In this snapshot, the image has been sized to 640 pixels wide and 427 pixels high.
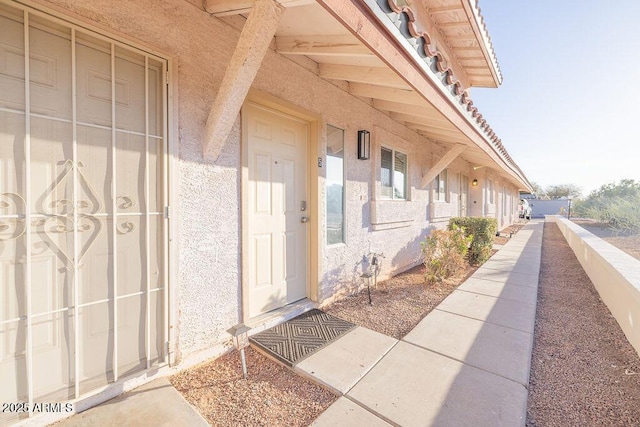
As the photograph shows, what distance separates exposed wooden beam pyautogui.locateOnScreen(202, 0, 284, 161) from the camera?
1.98 metres

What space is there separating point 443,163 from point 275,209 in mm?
4926

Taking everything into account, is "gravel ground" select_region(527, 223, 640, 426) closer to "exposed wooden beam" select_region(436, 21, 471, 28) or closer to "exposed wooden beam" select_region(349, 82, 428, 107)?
"exposed wooden beam" select_region(349, 82, 428, 107)

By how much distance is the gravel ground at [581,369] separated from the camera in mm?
2051

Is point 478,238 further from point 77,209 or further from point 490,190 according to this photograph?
point 490,190

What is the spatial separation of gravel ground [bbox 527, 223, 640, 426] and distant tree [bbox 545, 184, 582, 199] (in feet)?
212

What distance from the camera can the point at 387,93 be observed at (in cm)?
418

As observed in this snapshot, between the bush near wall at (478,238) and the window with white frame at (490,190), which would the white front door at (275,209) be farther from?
the window with white frame at (490,190)

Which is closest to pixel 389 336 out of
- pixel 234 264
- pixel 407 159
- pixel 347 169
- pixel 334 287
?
pixel 334 287

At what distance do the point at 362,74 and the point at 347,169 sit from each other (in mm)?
1488

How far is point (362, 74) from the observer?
3508 mm

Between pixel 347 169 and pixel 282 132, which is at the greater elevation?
pixel 282 132

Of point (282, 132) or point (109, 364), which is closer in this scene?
point (109, 364)

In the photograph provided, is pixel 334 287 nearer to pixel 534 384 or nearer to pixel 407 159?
pixel 534 384

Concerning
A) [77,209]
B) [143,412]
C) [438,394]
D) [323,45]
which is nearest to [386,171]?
[323,45]
